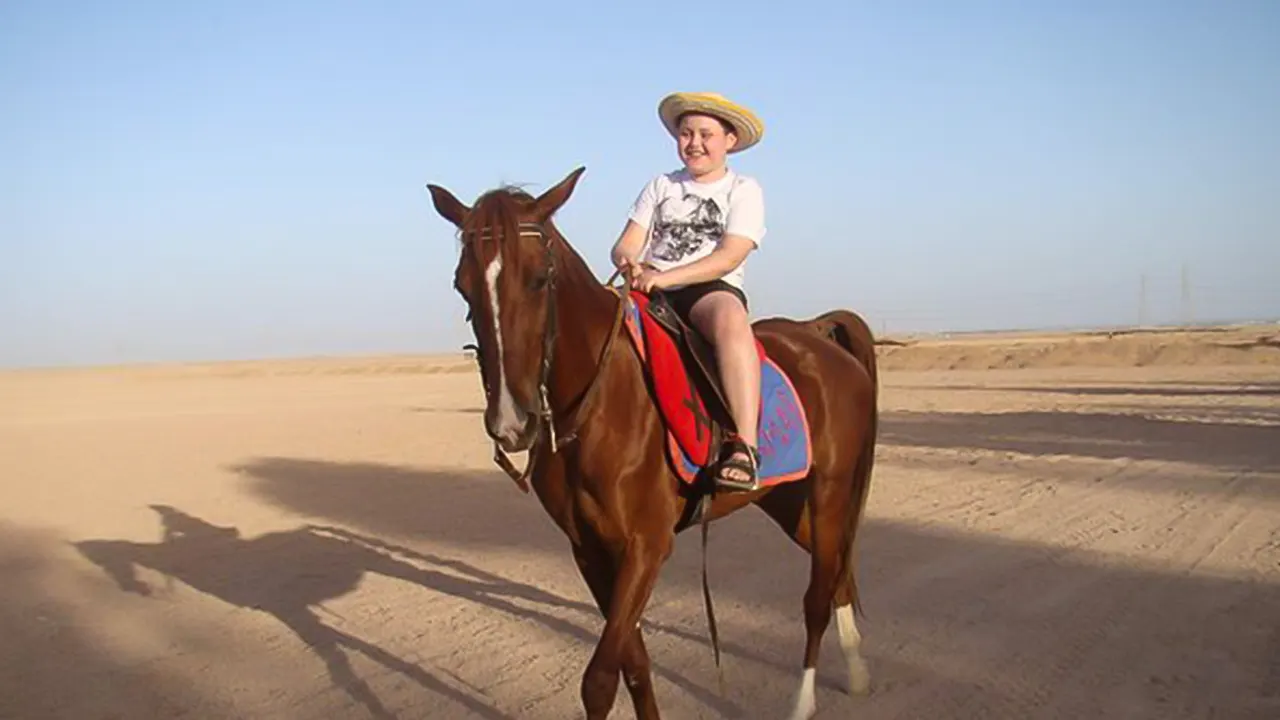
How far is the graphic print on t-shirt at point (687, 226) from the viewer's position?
488 cm

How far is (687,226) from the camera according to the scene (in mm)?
4898

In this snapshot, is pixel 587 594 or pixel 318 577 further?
pixel 318 577

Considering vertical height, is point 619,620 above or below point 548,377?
below

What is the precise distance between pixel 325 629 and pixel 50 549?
17.0 feet

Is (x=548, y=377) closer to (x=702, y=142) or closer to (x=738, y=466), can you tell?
(x=738, y=466)

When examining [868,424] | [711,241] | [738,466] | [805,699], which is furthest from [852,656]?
[711,241]

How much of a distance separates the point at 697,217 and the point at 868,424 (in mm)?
1846

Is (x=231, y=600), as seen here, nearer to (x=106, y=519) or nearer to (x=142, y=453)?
(x=106, y=519)

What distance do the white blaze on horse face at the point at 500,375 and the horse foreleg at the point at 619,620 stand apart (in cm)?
86

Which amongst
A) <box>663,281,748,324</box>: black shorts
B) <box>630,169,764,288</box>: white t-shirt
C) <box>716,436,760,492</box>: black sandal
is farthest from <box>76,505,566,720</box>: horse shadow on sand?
<box>630,169,764,288</box>: white t-shirt

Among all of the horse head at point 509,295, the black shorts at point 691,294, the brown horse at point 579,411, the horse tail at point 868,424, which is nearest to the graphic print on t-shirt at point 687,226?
the black shorts at point 691,294

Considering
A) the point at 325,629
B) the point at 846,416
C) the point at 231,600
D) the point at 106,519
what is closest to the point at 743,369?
the point at 846,416

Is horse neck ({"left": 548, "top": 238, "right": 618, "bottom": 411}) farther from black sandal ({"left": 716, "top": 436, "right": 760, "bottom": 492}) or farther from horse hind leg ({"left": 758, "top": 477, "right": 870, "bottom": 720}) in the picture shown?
horse hind leg ({"left": 758, "top": 477, "right": 870, "bottom": 720})

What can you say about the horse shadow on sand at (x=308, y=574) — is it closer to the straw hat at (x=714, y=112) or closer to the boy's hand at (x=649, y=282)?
the boy's hand at (x=649, y=282)
